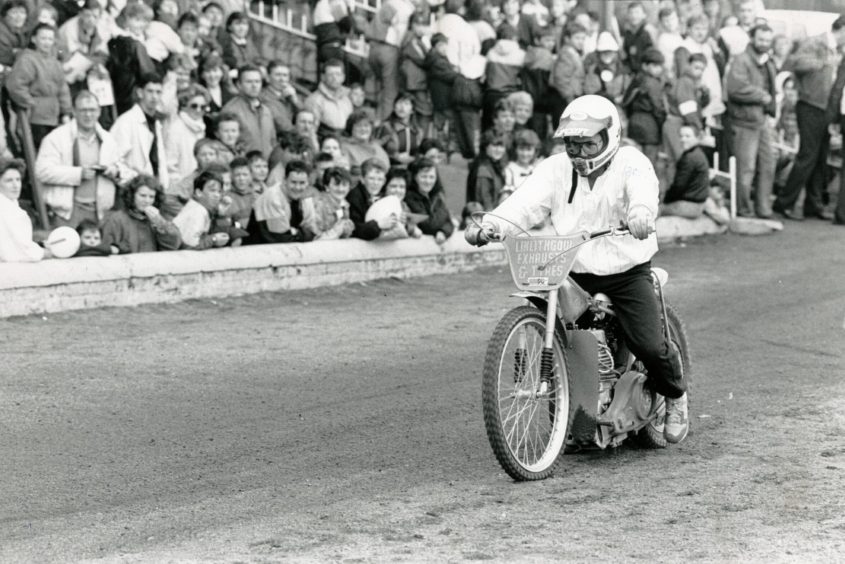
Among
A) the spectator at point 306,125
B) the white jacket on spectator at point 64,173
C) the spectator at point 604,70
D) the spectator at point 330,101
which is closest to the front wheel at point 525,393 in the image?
the white jacket on spectator at point 64,173

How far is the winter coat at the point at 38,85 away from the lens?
1342 cm

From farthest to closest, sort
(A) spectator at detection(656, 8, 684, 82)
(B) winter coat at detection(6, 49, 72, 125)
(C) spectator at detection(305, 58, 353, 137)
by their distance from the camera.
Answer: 1. (A) spectator at detection(656, 8, 684, 82)
2. (C) spectator at detection(305, 58, 353, 137)
3. (B) winter coat at detection(6, 49, 72, 125)

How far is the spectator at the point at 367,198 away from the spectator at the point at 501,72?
3546 millimetres

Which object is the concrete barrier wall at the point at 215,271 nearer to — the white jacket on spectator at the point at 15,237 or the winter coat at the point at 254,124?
the white jacket on spectator at the point at 15,237

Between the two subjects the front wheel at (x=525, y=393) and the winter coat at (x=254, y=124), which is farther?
the winter coat at (x=254, y=124)

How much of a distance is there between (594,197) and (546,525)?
187cm

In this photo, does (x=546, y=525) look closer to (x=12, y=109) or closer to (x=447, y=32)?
(x=12, y=109)

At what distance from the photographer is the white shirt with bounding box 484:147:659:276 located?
7430 mm

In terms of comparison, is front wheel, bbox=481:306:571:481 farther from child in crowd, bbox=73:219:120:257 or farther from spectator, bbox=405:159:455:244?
spectator, bbox=405:159:455:244

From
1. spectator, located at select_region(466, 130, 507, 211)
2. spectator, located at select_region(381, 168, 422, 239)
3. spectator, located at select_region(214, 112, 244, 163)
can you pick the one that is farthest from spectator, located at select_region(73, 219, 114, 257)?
spectator, located at select_region(466, 130, 507, 211)

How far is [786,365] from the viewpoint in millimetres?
10516

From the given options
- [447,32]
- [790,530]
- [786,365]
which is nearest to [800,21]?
[447,32]

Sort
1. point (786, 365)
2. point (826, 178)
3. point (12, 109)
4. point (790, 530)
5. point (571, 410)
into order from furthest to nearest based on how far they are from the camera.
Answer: point (826, 178), point (12, 109), point (786, 365), point (571, 410), point (790, 530)

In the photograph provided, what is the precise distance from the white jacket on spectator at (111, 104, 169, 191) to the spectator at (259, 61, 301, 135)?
174cm
